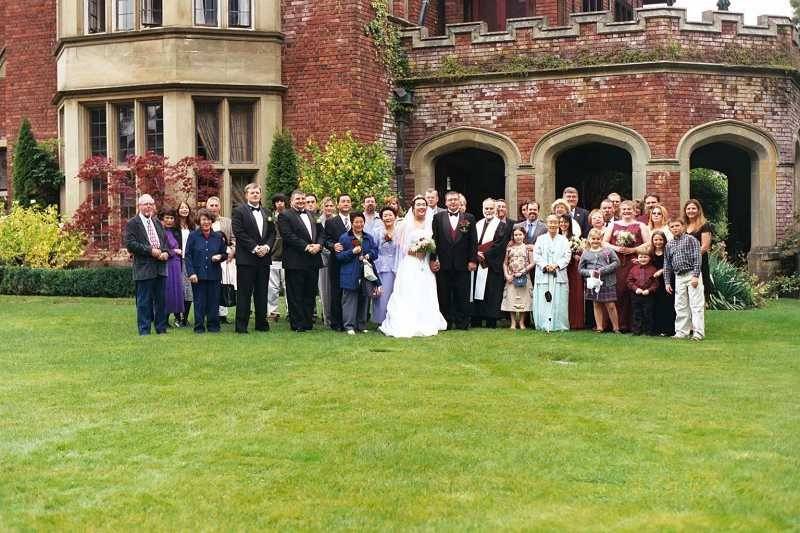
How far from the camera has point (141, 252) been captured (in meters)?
13.3

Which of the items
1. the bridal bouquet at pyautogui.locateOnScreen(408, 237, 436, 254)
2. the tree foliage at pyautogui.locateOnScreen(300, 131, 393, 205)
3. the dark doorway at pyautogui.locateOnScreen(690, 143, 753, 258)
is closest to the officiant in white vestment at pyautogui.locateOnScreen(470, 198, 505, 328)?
the bridal bouquet at pyautogui.locateOnScreen(408, 237, 436, 254)

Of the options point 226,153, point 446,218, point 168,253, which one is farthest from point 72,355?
point 226,153

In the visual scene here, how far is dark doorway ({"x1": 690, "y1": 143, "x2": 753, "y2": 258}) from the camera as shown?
83.0 feet

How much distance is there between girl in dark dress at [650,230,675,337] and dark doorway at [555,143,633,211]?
12.1 metres

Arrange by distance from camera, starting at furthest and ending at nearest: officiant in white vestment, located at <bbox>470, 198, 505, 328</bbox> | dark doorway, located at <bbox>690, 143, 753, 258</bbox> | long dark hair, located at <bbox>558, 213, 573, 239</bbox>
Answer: dark doorway, located at <bbox>690, 143, 753, 258</bbox>, officiant in white vestment, located at <bbox>470, 198, 505, 328</bbox>, long dark hair, located at <bbox>558, 213, 573, 239</bbox>

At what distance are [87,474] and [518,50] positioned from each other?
1581cm

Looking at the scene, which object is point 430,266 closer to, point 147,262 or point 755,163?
point 147,262

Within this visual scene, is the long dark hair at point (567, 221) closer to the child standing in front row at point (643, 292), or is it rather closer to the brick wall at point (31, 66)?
the child standing in front row at point (643, 292)

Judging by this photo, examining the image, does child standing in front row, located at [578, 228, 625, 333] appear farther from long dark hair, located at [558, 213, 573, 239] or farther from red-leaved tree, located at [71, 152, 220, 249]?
red-leaved tree, located at [71, 152, 220, 249]

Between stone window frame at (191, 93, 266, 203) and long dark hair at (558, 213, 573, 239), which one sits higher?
stone window frame at (191, 93, 266, 203)

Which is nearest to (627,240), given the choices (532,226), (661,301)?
(661,301)

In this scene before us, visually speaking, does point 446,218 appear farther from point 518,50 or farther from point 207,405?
point 518,50

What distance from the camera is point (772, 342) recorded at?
1261 centimetres

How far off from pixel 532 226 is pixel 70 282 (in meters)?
9.33
